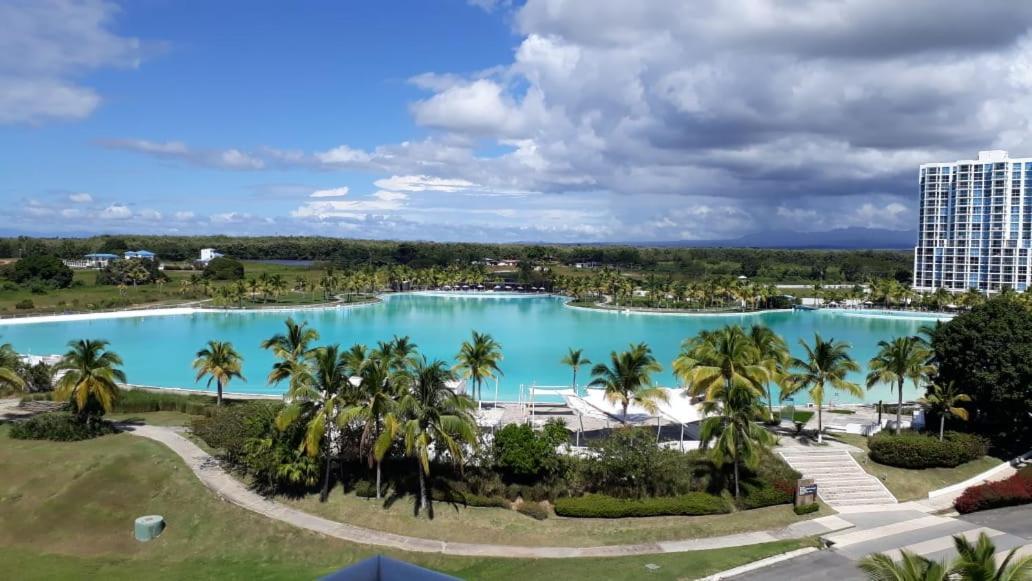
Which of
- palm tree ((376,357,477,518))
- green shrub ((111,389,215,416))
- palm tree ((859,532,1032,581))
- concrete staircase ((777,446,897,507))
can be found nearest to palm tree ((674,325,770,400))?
concrete staircase ((777,446,897,507))

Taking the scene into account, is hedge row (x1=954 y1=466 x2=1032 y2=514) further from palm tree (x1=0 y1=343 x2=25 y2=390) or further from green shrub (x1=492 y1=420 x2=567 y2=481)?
palm tree (x1=0 y1=343 x2=25 y2=390)

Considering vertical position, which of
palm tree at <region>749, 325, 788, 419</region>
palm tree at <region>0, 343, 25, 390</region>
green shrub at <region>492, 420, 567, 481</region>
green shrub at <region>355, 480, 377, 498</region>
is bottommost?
green shrub at <region>355, 480, 377, 498</region>

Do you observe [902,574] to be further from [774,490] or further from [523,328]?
[523,328]

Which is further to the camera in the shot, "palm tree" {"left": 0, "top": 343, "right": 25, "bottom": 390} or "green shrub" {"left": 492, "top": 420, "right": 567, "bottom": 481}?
"palm tree" {"left": 0, "top": 343, "right": 25, "bottom": 390}

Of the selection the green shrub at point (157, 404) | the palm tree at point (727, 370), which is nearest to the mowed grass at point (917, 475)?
the palm tree at point (727, 370)

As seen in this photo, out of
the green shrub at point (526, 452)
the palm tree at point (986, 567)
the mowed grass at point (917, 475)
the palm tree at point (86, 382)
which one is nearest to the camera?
the palm tree at point (986, 567)

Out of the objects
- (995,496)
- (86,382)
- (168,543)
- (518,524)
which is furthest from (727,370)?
(86,382)

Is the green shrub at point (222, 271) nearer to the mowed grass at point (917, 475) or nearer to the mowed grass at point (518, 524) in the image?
the mowed grass at point (518, 524)
